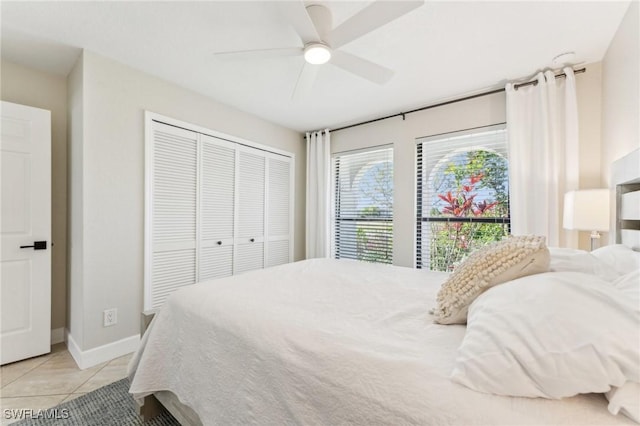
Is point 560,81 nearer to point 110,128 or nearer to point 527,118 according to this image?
point 527,118

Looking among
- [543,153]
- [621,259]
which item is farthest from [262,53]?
[543,153]

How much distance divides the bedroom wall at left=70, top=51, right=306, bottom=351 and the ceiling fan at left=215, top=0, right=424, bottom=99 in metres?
1.26

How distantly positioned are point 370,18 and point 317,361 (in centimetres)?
170

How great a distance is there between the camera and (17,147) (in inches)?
87.4

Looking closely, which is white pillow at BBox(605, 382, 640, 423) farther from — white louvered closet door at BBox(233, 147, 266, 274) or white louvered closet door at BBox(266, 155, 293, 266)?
white louvered closet door at BBox(266, 155, 293, 266)

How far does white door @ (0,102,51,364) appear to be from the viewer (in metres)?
2.17

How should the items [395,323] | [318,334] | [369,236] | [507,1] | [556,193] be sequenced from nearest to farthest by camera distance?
[318,334]
[395,323]
[507,1]
[556,193]
[369,236]

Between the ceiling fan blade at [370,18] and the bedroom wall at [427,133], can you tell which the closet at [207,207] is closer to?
the bedroom wall at [427,133]

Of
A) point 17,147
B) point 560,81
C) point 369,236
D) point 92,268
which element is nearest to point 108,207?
point 92,268

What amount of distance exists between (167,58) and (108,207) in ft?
4.43

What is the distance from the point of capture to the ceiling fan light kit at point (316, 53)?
170 centimetres

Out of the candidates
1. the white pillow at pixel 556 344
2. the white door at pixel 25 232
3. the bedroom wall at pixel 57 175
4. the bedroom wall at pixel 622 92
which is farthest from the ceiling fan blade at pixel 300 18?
the bedroom wall at pixel 57 175

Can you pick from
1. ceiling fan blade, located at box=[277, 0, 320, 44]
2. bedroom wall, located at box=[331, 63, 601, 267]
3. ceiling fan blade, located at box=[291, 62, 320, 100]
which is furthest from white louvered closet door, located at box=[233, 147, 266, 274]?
Result: ceiling fan blade, located at box=[277, 0, 320, 44]

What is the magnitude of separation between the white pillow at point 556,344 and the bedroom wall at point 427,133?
229cm
